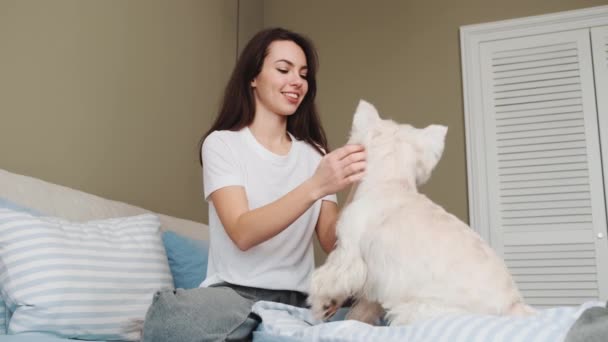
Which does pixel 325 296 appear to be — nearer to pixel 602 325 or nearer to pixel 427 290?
pixel 427 290

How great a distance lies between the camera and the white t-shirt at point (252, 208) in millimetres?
1563

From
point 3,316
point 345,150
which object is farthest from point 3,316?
point 345,150

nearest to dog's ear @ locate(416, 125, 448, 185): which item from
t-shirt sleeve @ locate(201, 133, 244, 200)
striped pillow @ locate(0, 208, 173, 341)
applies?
t-shirt sleeve @ locate(201, 133, 244, 200)

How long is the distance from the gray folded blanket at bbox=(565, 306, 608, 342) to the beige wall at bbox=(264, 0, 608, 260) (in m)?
2.86

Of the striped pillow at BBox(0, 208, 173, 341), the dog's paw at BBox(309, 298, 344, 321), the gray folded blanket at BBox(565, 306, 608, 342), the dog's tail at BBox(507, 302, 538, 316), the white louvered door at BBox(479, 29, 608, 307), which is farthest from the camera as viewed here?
the white louvered door at BBox(479, 29, 608, 307)

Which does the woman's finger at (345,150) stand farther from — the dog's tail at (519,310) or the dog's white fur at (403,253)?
Result: the dog's tail at (519,310)

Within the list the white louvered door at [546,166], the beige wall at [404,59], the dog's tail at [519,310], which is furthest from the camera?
the beige wall at [404,59]

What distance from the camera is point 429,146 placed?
1396 millimetres

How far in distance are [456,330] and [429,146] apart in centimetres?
57

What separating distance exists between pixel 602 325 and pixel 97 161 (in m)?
2.04

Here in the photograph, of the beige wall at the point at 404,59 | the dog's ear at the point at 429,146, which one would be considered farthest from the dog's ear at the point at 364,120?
the beige wall at the point at 404,59

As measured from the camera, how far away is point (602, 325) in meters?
0.82

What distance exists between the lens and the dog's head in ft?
4.49

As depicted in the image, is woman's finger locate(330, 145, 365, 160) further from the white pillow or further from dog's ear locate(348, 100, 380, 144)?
the white pillow
